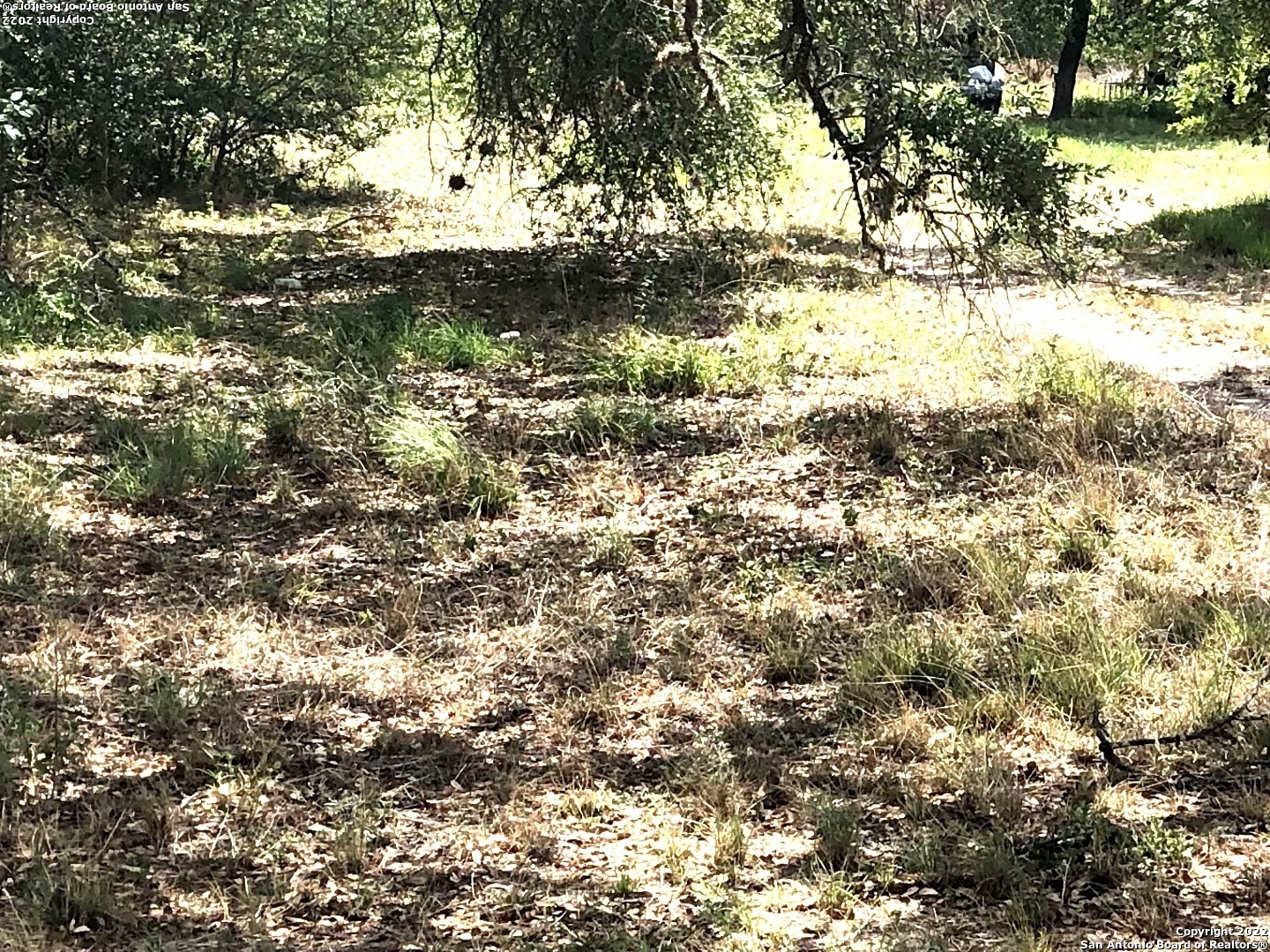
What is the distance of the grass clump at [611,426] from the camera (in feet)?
22.5

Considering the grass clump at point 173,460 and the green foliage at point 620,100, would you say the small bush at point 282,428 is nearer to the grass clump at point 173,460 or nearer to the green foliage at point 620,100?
the grass clump at point 173,460

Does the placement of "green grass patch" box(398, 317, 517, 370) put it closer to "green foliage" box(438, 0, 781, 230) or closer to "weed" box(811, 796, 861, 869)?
"green foliage" box(438, 0, 781, 230)

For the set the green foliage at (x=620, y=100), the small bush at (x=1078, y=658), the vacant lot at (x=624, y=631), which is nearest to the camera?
the vacant lot at (x=624, y=631)

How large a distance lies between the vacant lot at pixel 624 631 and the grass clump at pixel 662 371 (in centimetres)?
3

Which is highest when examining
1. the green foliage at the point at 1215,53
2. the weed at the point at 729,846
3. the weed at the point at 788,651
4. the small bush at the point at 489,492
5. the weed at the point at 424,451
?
the green foliage at the point at 1215,53

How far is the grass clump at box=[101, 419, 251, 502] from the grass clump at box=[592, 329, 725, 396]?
86.7 inches

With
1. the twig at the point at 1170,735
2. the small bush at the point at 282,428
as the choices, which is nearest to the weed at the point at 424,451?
the small bush at the point at 282,428

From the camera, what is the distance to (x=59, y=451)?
21.3 feet

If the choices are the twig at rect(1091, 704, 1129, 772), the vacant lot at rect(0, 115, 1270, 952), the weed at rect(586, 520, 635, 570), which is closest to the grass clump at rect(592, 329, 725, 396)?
the vacant lot at rect(0, 115, 1270, 952)

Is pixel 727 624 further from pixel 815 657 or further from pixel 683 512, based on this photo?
pixel 683 512

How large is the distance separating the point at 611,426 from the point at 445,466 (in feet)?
3.54

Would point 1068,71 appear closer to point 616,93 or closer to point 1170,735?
point 616,93

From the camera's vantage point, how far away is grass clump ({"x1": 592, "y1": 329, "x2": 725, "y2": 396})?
785 cm

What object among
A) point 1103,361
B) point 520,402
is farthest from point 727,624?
point 1103,361
